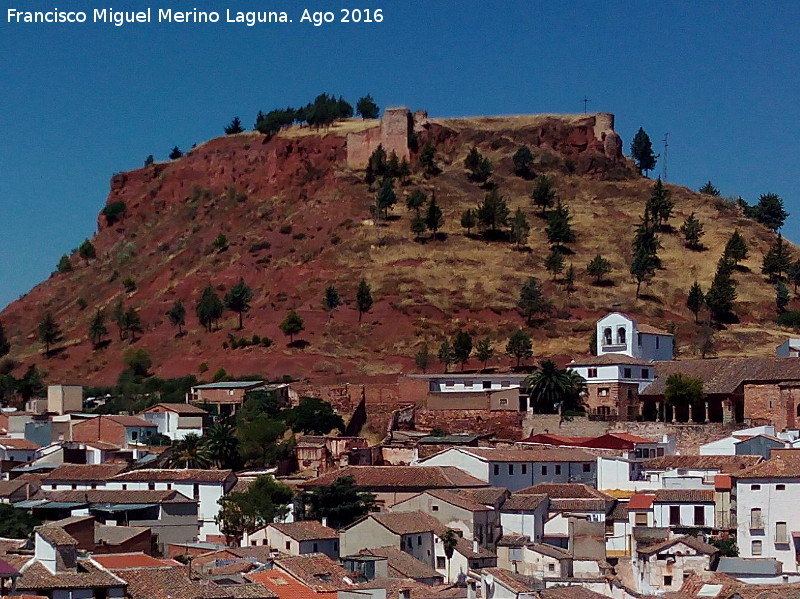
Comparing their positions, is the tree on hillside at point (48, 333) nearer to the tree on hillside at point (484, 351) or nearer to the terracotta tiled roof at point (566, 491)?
the tree on hillside at point (484, 351)

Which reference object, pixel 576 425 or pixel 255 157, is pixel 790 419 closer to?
pixel 576 425

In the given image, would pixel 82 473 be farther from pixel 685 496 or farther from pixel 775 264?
pixel 775 264

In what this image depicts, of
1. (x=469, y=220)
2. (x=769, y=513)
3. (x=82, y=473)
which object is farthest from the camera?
(x=469, y=220)

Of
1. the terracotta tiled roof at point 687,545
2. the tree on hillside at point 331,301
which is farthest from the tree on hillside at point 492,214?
the terracotta tiled roof at point 687,545

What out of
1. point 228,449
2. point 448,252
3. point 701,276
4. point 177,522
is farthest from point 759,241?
point 177,522

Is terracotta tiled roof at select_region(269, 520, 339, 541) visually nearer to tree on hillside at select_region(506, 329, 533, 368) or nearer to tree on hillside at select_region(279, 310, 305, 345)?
tree on hillside at select_region(506, 329, 533, 368)

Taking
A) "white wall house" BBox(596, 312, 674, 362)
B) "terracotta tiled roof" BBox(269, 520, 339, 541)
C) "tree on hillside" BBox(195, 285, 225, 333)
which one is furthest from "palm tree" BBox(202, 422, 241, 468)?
"tree on hillside" BBox(195, 285, 225, 333)

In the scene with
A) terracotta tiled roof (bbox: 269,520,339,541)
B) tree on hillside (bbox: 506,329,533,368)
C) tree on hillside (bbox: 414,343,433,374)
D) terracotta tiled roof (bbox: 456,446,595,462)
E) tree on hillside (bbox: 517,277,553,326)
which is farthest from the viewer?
tree on hillside (bbox: 517,277,553,326)

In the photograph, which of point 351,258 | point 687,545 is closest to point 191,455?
point 687,545
